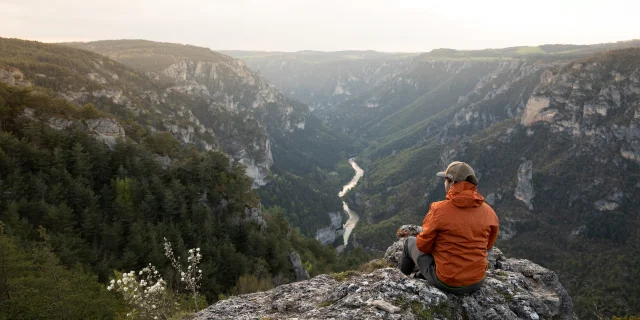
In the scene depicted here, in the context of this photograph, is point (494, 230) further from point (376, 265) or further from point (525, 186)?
point (525, 186)

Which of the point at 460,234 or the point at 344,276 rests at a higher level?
the point at 460,234

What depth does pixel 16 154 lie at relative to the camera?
31.9 m

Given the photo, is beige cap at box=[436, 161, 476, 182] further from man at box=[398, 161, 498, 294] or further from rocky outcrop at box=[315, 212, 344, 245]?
rocky outcrop at box=[315, 212, 344, 245]

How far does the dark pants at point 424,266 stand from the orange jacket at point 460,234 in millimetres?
172

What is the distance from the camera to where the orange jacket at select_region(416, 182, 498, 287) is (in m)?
7.43

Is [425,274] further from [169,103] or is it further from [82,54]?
[82,54]

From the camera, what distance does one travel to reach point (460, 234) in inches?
292

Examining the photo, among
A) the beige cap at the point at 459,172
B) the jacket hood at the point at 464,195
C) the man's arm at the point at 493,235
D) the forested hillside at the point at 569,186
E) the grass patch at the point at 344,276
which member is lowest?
the forested hillside at the point at 569,186

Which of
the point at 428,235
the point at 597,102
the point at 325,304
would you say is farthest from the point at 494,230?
the point at 597,102

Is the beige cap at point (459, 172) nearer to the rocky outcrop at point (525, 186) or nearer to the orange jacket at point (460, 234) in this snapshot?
the orange jacket at point (460, 234)

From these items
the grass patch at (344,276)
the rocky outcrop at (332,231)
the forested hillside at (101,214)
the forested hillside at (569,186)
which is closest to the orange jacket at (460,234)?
the grass patch at (344,276)

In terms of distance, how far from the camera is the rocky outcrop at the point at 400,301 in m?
7.52

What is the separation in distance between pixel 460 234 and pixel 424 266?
4.69 feet

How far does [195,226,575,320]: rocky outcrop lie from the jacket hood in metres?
→ 2.16
